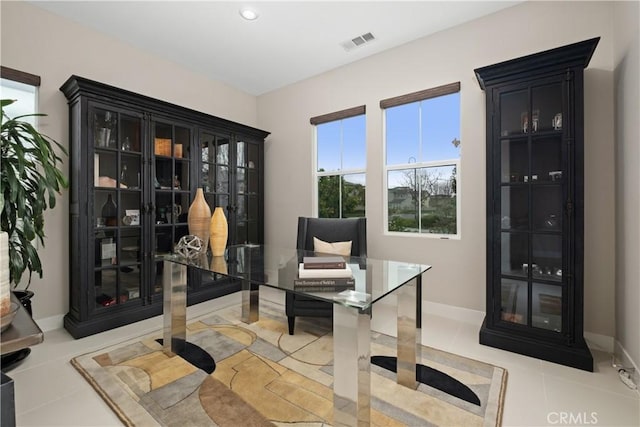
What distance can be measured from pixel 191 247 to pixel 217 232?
0.73ft

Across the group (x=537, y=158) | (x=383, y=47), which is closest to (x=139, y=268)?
(x=383, y=47)

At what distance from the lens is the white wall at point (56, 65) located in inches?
99.2

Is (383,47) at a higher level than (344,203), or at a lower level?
higher

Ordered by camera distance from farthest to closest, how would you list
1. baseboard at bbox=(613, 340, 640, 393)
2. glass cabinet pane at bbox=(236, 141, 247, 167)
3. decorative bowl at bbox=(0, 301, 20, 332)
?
glass cabinet pane at bbox=(236, 141, 247, 167) → baseboard at bbox=(613, 340, 640, 393) → decorative bowl at bbox=(0, 301, 20, 332)

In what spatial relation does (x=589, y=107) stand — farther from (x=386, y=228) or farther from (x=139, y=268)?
(x=139, y=268)

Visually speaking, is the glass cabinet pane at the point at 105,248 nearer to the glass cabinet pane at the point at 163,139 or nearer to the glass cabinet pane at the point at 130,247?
the glass cabinet pane at the point at 130,247

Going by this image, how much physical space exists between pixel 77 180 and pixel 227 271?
72.6 inches

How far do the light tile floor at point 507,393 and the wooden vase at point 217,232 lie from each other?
108cm

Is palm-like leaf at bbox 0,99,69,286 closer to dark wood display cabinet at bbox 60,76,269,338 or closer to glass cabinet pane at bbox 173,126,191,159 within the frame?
dark wood display cabinet at bbox 60,76,269,338

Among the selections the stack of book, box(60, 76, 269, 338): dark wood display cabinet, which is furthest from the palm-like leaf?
the stack of book

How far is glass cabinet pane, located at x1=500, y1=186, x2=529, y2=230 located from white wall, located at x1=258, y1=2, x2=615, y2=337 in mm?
366

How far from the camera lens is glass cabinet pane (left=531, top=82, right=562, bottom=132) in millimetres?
2188

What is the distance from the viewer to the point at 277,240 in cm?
426

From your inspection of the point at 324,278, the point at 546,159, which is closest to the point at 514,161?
the point at 546,159
